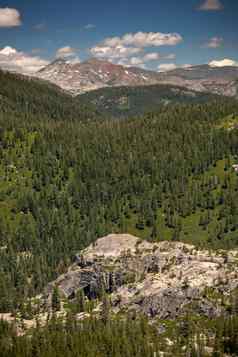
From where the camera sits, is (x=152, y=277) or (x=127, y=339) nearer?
(x=127, y=339)

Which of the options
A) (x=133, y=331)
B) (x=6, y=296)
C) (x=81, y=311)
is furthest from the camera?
(x=6, y=296)

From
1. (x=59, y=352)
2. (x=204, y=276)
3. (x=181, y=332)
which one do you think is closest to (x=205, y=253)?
(x=204, y=276)

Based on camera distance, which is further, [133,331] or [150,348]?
[133,331]

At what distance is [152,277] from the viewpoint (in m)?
142

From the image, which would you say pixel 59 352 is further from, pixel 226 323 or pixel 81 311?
pixel 226 323

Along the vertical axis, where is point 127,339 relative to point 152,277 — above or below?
below

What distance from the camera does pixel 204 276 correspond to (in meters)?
132

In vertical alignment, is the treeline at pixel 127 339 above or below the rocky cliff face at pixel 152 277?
below

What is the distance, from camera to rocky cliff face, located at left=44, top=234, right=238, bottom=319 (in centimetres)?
12788

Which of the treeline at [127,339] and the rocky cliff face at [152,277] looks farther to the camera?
the rocky cliff face at [152,277]

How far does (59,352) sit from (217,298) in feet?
149

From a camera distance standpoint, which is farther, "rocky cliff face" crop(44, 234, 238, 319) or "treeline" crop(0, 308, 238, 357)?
"rocky cliff face" crop(44, 234, 238, 319)

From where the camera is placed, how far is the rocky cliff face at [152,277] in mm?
127875

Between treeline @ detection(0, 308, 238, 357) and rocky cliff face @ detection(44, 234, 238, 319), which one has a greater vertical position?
rocky cliff face @ detection(44, 234, 238, 319)
